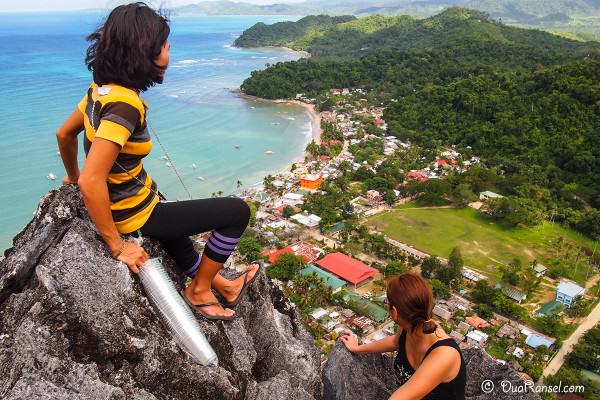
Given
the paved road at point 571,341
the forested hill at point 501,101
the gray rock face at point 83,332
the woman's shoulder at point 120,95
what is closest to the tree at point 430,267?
the paved road at point 571,341

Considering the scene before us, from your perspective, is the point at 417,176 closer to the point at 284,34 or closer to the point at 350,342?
the point at 350,342

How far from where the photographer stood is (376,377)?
128 inches

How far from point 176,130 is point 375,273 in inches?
891

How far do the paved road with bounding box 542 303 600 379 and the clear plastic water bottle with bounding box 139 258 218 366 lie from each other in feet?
43.5

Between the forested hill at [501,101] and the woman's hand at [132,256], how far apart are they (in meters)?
23.7

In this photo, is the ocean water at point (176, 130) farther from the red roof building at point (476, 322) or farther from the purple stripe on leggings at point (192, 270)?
the red roof building at point (476, 322)

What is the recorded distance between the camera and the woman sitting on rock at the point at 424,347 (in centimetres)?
233

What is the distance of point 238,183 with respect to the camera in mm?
25484

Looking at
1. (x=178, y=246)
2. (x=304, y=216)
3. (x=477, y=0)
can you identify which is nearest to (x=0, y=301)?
(x=178, y=246)

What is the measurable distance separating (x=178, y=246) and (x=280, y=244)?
1690cm

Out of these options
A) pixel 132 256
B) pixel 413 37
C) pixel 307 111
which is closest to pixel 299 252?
pixel 132 256

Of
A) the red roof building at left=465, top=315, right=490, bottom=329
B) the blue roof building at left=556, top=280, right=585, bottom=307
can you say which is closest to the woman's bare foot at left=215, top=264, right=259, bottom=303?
the red roof building at left=465, top=315, right=490, bottom=329

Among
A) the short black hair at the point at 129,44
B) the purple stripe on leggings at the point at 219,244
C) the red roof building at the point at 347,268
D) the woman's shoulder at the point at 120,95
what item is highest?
the short black hair at the point at 129,44

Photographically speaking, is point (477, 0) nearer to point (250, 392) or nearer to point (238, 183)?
point (238, 183)
